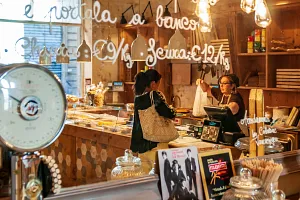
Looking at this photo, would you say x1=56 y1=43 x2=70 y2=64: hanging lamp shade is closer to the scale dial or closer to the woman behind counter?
the scale dial

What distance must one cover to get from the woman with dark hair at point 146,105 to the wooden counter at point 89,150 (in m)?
0.07

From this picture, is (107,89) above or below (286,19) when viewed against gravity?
below

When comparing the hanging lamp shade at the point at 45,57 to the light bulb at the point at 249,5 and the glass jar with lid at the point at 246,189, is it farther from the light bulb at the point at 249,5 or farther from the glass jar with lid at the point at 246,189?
the light bulb at the point at 249,5

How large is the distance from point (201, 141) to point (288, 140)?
472mm

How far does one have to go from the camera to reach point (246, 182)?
142 centimetres

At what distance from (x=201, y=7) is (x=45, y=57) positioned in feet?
3.20

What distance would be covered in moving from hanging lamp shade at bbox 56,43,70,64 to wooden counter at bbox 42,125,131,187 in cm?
28

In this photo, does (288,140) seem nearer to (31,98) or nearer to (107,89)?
(107,89)

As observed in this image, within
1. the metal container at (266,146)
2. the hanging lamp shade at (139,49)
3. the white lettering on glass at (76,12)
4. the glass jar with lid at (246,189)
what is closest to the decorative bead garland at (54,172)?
the glass jar with lid at (246,189)

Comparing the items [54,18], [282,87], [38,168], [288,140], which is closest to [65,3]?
[54,18]

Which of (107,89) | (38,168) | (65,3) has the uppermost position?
(65,3)

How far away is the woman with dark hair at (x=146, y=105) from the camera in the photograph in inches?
96.9

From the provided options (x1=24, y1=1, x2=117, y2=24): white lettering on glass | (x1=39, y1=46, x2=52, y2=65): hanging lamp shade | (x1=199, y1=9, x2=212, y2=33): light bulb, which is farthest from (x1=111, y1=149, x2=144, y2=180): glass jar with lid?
(x1=199, y1=9, x2=212, y2=33): light bulb

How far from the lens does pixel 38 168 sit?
3.93 ft
